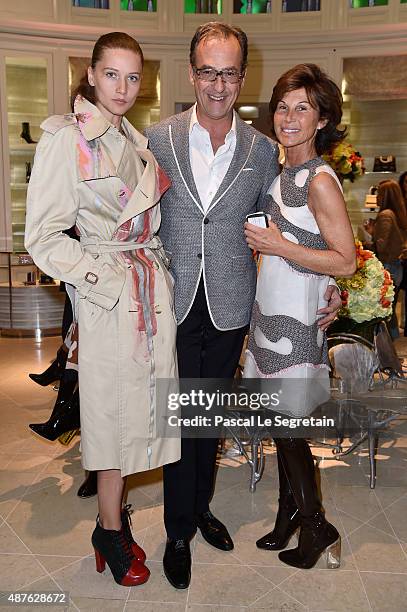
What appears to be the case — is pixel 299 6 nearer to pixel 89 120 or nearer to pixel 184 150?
pixel 184 150

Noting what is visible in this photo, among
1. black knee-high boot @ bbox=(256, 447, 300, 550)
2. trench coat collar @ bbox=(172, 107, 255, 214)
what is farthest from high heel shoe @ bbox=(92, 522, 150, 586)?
trench coat collar @ bbox=(172, 107, 255, 214)

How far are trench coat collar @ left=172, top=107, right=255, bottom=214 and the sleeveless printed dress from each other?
143mm

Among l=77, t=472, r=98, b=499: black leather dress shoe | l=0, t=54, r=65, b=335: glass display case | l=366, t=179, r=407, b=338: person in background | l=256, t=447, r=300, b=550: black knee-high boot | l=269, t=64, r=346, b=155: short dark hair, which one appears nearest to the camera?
l=269, t=64, r=346, b=155: short dark hair

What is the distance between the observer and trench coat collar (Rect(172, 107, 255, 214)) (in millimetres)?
2102

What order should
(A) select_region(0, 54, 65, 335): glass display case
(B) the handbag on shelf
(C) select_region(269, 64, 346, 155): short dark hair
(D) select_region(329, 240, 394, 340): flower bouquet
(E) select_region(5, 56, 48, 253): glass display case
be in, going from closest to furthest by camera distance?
(C) select_region(269, 64, 346, 155): short dark hair < (D) select_region(329, 240, 394, 340): flower bouquet < (A) select_region(0, 54, 65, 335): glass display case < (E) select_region(5, 56, 48, 253): glass display case < (B) the handbag on shelf

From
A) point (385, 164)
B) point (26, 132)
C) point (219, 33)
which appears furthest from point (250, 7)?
point (219, 33)

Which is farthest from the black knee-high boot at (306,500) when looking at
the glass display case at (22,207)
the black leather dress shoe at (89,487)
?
the glass display case at (22,207)

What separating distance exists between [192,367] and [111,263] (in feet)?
1.80

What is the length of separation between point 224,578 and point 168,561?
20 cm

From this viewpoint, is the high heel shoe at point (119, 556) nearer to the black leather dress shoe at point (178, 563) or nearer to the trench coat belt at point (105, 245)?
the black leather dress shoe at point (178, 563)

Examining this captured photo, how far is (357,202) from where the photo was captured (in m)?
6.80

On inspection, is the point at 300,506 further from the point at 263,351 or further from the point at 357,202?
the point at 357,202

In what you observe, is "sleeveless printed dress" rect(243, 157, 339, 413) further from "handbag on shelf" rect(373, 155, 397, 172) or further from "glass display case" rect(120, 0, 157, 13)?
"handbag on shelf" rect(373, 155, 397, 172)

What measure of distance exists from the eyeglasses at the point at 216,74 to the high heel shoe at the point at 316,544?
1478 millimetres
